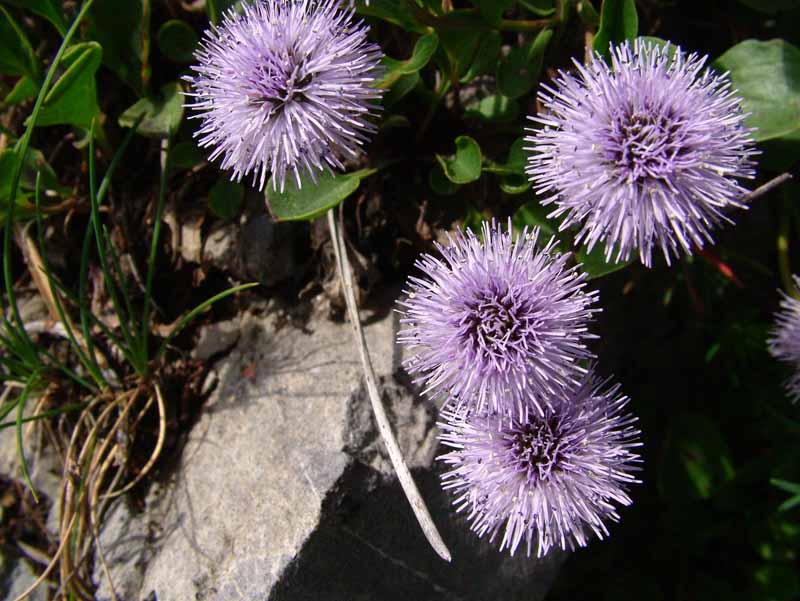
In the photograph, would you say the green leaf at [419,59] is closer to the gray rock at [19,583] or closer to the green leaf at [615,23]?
the green leaf at [615,23]

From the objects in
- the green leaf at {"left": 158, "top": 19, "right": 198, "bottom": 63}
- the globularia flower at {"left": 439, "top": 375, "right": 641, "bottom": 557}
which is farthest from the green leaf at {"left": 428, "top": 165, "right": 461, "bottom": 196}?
the green leaf at {"left": 158, "top": 19, "right": 198, "bottom": 63}

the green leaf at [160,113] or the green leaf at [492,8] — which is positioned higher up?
the green leaf at [492,8]

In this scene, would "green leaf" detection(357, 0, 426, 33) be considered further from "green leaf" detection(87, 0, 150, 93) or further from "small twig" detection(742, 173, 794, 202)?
"small twig" detection(742, 173, 794, 202)

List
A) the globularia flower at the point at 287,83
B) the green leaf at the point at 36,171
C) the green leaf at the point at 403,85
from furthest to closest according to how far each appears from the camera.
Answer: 1. the green leaf at the point at 36,171
2. the green leaf at the point at 403,85
3. the globularia flower at the point at 287,83

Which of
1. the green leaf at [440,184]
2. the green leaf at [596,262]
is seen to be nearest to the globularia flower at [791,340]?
the green leaf at [596,262]

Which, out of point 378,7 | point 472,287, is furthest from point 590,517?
point 378,7
